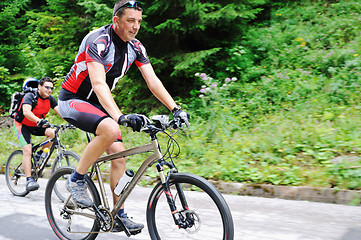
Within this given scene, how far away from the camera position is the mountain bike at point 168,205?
2.68 metres

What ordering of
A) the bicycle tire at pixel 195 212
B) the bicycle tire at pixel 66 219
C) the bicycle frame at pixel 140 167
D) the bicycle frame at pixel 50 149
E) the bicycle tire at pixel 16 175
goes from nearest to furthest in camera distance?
the bicycle tire at pixel 195 212 → the bicycle frame at pixel 140 167 → the bicycle tire at pixel 66 219 → the bicycle frame at pixel 50 149 → the bicycle tire at pixel 16 175

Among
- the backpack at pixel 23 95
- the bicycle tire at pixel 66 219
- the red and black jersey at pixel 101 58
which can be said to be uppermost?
the red and black jersey at pixel 101 58

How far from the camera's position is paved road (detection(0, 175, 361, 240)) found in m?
3.72

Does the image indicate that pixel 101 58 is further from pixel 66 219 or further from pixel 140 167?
pixel 66 219

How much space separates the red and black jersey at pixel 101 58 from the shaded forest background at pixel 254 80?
3050 millimetres

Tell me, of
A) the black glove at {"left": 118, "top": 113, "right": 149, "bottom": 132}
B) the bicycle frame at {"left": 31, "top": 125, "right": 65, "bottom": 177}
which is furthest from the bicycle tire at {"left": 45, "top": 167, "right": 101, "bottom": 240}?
the bicycle frame at {"left": 31, "top": 125, "right": 65, "bottom": 177}

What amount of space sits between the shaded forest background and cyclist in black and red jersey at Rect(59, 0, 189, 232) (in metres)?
2.82

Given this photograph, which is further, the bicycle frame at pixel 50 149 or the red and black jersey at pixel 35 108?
the red and black jersey at pixel 35 108

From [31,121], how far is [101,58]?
348 cm

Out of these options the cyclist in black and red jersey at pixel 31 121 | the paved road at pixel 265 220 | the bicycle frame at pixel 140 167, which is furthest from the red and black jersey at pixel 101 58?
the cyclist in black and red jersey at pixel 31 121

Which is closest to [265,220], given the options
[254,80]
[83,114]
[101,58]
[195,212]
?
[195,212]

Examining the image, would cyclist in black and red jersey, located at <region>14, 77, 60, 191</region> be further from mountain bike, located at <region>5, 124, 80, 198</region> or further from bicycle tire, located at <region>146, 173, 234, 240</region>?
bicycle tire, located at <region>146, 173, 234, 240</region>

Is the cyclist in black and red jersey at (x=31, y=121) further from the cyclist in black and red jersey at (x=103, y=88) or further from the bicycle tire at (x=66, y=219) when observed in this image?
the cyclist in black and red jersey at (x=103, y=88)

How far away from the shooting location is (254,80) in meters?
9.52
